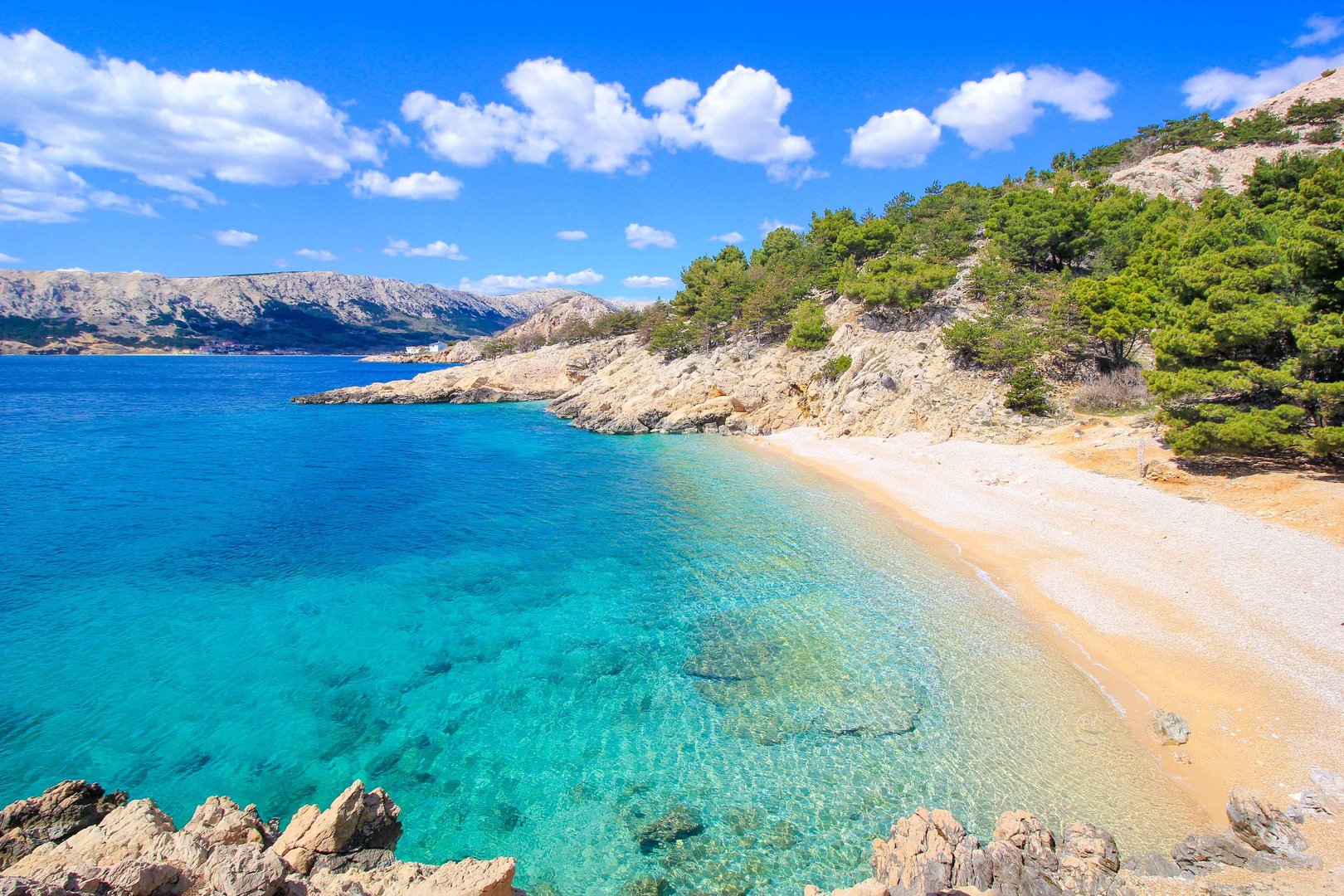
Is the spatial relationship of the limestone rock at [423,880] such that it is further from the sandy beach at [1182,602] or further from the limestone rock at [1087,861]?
the sandy beach at [1182,602]

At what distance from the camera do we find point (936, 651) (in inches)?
481

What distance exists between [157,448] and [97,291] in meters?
233

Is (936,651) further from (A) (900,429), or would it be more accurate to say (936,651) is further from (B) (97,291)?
(B) (97,291)

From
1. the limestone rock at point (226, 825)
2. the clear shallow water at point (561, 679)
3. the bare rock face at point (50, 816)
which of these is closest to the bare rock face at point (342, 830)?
the limestone rock at point (226, 825)

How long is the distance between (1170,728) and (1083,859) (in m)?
4.57

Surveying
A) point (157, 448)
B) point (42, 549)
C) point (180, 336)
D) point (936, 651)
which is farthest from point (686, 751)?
point (180, 336)

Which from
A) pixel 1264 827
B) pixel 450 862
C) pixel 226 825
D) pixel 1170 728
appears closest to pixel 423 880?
pixel 450 862

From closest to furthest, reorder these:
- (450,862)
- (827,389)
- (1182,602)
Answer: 1. (450,862)
2. (1182,602)
3. (827,389)

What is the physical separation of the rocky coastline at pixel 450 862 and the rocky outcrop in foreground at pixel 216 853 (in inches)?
0.6

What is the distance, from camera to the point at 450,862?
591 centimetres

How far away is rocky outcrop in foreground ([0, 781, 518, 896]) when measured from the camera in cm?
477

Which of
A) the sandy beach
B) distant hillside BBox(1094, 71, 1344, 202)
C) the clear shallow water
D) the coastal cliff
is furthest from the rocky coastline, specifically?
distant hillside BBox(1094, 71, 1344, 202)

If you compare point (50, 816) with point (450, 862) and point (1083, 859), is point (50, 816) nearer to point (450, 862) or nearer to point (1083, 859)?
point (450, 862)

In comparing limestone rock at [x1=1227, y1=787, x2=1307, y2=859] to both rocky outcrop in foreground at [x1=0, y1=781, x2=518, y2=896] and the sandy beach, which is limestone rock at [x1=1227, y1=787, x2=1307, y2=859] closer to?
the sandy beach
